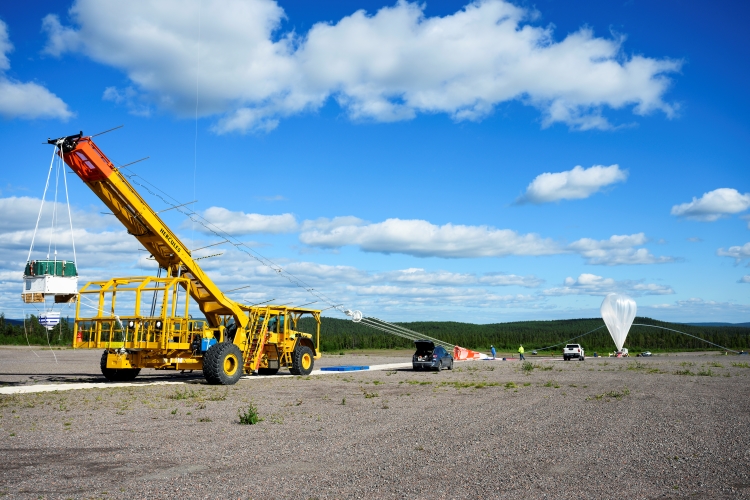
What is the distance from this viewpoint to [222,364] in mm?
22406

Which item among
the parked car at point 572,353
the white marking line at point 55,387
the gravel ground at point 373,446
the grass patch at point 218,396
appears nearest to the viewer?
the gravel ground at point 373,446

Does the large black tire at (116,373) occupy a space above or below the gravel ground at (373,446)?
above

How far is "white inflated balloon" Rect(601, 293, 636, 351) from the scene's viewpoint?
215 feet

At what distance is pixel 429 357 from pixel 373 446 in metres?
23.9

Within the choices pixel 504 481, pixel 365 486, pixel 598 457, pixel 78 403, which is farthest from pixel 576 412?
pixel 78 403

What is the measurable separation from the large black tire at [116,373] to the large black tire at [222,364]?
3714mm

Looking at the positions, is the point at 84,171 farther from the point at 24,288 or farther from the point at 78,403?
the point at 78,403

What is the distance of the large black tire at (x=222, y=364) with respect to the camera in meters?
22.2

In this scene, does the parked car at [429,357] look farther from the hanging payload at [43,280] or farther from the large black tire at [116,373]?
the hanging payload at [43,280]

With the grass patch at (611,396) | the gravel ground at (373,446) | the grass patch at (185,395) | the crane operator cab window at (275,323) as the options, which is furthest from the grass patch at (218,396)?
the grass patch at (611,396)

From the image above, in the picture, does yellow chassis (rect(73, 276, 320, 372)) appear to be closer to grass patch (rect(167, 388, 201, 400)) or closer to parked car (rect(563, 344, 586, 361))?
grass patch (rect(167, 388, 201, 400))

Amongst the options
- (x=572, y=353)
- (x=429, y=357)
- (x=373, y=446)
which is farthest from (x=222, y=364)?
(x=572, y=353)

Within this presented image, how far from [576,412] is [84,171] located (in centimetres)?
1632

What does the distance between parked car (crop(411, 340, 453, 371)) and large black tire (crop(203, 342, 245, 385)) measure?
13263mm
